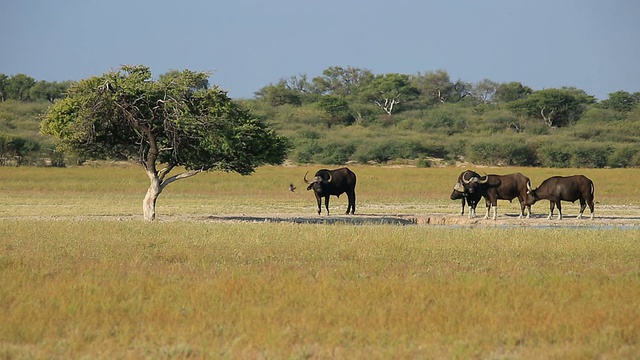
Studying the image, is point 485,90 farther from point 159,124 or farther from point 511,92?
point 159,124

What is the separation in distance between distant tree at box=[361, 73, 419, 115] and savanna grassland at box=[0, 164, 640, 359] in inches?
3605

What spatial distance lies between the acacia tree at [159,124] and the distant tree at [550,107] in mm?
77004

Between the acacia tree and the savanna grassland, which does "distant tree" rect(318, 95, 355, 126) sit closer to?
the acacia tree

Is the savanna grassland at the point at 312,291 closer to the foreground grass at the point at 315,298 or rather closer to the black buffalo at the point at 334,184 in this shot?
the foreground grass at the point at 315,298

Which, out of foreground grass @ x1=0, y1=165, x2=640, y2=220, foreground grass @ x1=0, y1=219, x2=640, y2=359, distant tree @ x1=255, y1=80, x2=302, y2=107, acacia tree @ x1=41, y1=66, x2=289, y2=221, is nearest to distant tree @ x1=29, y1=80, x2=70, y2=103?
distant tree @ x1=255, y1=80, x2=302, y2=107

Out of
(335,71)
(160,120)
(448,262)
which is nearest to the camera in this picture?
(448,262)

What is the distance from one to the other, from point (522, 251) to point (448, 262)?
2434 millimetres

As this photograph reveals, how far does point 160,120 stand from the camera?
26109 millimetres

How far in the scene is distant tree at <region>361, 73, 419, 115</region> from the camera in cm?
11519

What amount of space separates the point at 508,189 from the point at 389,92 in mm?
85855

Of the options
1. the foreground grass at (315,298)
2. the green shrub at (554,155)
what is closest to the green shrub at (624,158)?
the green shrub at (554,155)

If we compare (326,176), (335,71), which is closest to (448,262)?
(326,176)

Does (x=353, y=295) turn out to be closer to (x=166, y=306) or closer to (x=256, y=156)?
(x=166, y=306)

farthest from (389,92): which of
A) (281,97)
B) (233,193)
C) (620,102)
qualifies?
(233,193)
